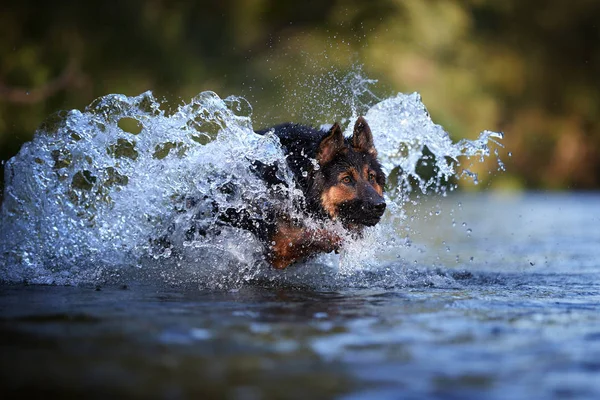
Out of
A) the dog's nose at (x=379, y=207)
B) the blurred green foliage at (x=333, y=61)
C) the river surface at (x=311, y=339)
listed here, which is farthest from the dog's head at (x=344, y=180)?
the blurred green foliage at (x=333, y=61)

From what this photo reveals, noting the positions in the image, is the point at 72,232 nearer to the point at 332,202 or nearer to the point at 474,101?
the point at 332,202

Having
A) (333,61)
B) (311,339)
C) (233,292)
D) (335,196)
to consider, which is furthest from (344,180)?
(333,61)

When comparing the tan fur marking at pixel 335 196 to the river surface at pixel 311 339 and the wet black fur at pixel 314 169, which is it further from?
the river surface at pixel 311 339

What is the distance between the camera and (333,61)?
16578mm

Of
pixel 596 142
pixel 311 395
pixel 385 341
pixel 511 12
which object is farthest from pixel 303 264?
pixel 511 12

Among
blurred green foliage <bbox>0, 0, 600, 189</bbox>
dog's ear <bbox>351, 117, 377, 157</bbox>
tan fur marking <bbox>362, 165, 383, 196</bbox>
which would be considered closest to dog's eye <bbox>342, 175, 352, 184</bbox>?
tan fur marking <bbox>362, 165, 383, 196</bbox>

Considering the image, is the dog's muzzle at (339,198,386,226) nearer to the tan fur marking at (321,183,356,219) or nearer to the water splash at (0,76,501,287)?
the tan fur marking at (321,183,356,219)

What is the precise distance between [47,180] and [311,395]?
5110mm

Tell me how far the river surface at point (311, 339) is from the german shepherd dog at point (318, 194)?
15.6 inches

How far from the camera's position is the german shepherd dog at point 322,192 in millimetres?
7273

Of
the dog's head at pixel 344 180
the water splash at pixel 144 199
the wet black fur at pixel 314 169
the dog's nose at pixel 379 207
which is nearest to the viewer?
the dog's nose at pixel 379 207

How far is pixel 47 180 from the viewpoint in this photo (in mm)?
8148

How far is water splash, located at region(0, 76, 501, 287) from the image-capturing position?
7.48 m

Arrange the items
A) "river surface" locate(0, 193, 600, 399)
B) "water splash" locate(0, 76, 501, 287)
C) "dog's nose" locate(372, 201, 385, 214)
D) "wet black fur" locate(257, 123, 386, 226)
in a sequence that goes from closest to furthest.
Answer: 1. "river surface" locate(0, 193, 600, 399)
2. "dog's nose" locate(372, 201, 385, 214)
3. "wet black fur" locate(257, 123, 386, 226)
4. "water splash" locate(0, 76, 501, 287)
